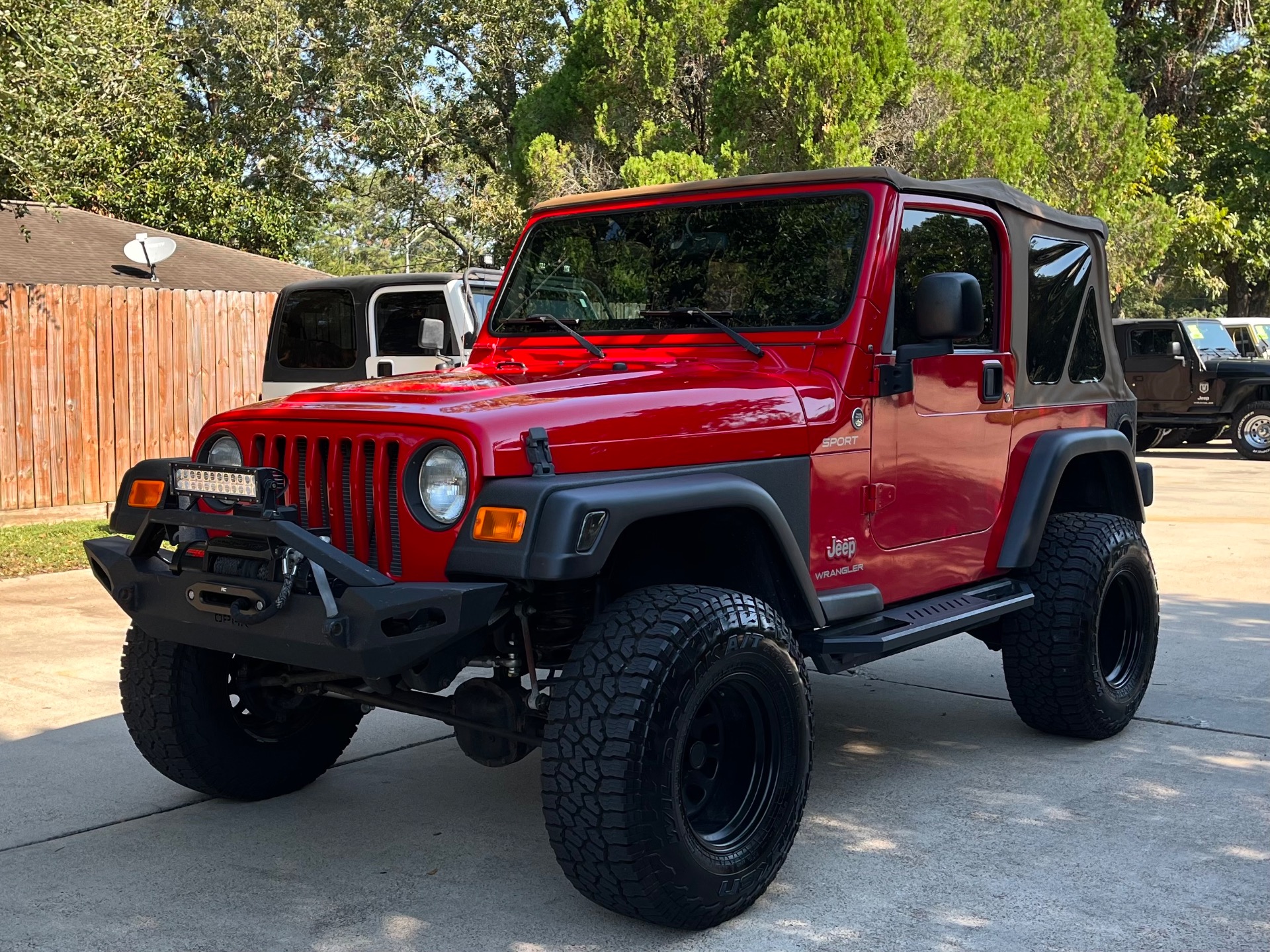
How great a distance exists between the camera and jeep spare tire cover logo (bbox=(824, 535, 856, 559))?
4.32 m


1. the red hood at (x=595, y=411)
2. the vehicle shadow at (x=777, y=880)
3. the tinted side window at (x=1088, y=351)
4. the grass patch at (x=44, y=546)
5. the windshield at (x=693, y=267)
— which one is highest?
the windshield at (x=693, y=267)

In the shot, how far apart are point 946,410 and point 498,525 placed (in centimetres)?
205

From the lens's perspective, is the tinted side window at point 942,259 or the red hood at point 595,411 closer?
the red hood at point 595,411

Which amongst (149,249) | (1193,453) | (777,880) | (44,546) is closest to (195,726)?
(777,880)

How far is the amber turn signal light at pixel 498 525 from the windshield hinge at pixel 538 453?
17 centimetres

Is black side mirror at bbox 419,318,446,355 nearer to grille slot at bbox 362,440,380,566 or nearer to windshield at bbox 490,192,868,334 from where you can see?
windshield at bbox 490,192,868,334

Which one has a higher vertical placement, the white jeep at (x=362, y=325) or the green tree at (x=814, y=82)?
the green tree at (x=814, y=82)

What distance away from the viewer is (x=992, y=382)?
5047mm

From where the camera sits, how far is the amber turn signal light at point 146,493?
415 cm

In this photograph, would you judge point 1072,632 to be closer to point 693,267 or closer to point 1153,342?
point 693,267

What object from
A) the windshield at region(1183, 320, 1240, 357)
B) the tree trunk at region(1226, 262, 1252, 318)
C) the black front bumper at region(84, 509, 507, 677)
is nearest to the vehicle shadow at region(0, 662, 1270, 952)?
the black front bumper at region(84, 509, 507, 677)

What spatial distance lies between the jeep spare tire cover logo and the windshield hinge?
1.15m

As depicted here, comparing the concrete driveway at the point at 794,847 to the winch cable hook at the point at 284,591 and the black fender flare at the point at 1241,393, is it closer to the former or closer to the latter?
the winch cable hook at the point at 284,591

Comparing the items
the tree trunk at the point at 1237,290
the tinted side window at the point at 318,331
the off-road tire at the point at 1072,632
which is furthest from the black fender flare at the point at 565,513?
the tree trunk at the point at 1237,290
